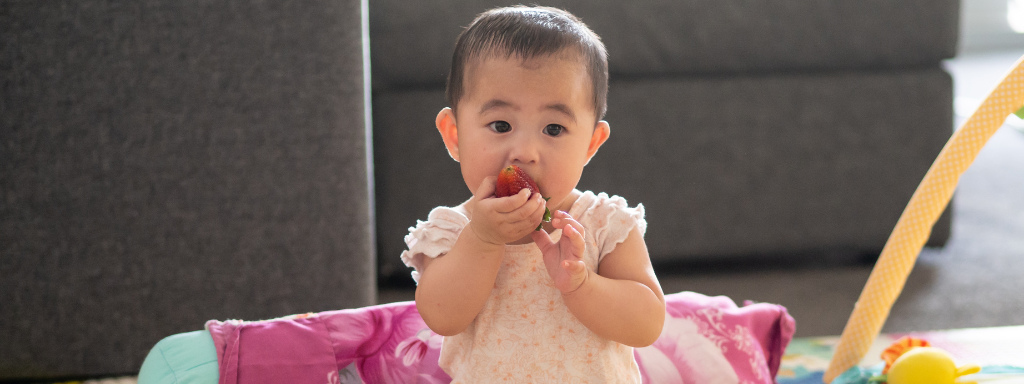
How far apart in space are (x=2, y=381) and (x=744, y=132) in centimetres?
148

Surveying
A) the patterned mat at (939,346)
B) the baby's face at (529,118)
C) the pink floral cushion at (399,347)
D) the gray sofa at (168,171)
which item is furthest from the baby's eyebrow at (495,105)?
the patterned mat at (939,346)

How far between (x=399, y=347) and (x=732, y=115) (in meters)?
0.99

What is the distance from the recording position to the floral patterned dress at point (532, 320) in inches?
31.2

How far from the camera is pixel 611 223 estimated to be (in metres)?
0.81

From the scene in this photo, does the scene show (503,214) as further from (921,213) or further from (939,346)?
(939,346)

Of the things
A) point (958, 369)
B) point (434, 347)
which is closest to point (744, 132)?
point (958, 369)

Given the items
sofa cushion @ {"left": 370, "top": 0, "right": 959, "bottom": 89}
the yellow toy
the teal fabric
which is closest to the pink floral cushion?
the teal fabric

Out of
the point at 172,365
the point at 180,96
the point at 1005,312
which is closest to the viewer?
the point at 172,365

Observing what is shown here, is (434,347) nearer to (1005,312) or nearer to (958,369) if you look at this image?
(958,369)

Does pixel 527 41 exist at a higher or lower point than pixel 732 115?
higher

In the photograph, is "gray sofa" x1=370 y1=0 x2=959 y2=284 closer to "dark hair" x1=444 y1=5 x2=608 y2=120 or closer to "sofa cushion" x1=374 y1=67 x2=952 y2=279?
"sofa cushion" x1=374 y1=67 x2=952 y2=279

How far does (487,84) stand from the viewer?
0.73 m

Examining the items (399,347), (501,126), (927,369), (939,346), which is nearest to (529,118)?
(501,126)

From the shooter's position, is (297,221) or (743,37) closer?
(297,221)
